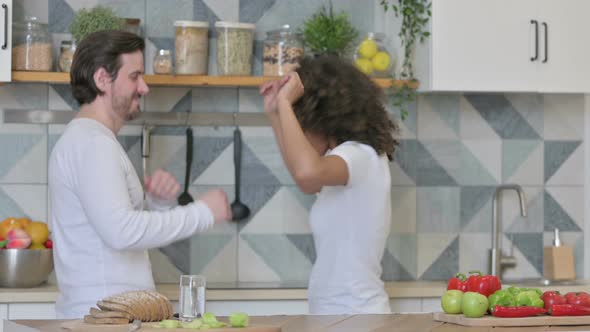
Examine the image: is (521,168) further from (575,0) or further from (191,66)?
(191,66)

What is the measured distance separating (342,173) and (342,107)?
0.78 feet

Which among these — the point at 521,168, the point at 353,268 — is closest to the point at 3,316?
the point at 353,268

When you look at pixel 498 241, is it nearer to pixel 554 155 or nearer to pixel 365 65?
pixel 554 155

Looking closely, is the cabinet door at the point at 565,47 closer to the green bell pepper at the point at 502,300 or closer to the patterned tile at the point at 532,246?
the patterned tile at the point at 532,246

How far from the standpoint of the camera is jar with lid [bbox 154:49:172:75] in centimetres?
378

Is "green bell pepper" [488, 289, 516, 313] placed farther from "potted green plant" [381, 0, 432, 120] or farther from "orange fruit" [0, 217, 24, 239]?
"orange fruit" [0, 217, 24, 239]

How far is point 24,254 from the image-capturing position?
3.55 metres

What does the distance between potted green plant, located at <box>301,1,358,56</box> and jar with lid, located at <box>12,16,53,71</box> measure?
0.97 metres

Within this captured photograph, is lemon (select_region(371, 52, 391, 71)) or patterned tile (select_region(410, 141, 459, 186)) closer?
lemon (select_region(371, 52, 391, 71))

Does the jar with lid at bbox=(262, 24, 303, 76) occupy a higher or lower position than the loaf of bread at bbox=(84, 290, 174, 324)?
higher

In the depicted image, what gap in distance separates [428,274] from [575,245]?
2.13ft

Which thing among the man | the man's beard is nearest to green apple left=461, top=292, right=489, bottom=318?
the man

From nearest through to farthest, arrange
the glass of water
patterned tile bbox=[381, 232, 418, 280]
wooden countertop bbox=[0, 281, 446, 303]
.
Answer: the glass of water, wooden countertop bbox=[0, 281, 446, 303], patterned tile bbox=[381, 232, 418, 280]

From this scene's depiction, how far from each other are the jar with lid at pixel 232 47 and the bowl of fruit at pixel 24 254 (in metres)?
0.89
